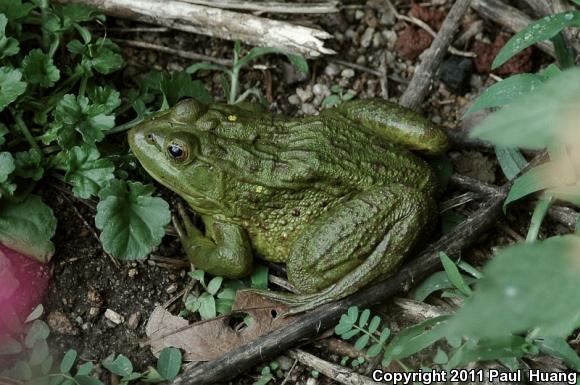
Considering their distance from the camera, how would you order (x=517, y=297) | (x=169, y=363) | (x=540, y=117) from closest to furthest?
(x=517, y=297)
(x=540, y=117)
(x=169, y=363)

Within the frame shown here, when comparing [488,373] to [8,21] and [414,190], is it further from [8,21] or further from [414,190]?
[8,21]

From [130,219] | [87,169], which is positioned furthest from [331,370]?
[87,169]

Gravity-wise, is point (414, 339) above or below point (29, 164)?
above

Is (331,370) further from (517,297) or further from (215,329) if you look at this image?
(517,297)

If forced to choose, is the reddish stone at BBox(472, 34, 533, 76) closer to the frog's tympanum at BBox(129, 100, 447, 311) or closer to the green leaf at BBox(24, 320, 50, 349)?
the frog's tympanum at BBox(129, 100, 447, 311)

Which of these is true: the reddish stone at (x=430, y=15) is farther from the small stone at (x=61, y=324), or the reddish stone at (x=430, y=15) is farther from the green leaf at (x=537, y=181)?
the small stone at (x=61, y=324)

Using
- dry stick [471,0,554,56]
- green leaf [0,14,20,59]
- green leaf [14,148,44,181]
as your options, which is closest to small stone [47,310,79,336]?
green leaf [14,148,44,181]
